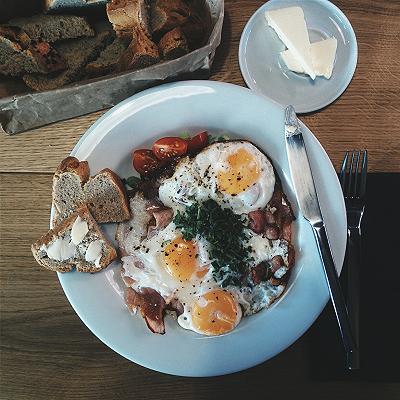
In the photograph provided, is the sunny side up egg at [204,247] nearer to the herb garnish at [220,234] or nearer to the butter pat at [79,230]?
the herb garnish at [220,234]

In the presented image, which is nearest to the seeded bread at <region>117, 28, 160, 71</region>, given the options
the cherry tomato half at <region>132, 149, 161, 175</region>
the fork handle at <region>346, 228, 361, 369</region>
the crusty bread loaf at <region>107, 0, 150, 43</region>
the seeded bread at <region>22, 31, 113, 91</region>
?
the crusty bread loaf at <region>107, 0, 150, 43</region>

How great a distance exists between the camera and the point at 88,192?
1879 millimetres

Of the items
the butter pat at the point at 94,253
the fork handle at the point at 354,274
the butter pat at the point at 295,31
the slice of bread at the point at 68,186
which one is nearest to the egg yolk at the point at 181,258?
the butter pat at the point at 94,253

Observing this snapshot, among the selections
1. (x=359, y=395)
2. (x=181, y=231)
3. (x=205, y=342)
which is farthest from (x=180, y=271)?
(x=359, y=395)

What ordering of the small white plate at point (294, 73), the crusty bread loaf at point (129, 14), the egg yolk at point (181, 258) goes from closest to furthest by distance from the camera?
the crusty bread loaf at point (129, 14) → the egg yolk at point (181, 258) → the small white plate at point (294, 73)

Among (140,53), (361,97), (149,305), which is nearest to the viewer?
(140,53)

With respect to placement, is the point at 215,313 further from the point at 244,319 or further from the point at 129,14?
the point at 129,14

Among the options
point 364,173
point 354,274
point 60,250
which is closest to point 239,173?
point 364,173

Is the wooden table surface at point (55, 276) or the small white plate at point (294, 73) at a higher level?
the small white plate at point (294, 73)

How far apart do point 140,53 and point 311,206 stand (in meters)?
0.77

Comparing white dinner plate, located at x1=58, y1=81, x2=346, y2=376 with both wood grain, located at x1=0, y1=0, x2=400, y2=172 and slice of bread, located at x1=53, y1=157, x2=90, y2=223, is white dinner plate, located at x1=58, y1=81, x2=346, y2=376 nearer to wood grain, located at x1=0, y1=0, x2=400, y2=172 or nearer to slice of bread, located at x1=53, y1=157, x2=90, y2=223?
slice of bread, located at x1=53, y1=157, x2=90, y2=223

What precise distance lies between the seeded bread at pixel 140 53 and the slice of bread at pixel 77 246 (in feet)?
1.75

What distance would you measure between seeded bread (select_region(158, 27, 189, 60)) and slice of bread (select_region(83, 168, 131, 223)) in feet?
1.48

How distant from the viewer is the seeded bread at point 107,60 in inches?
75.2
